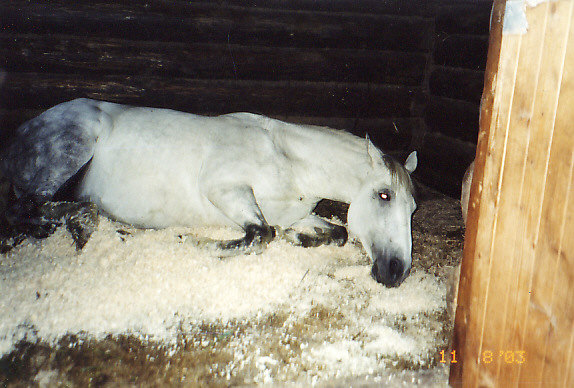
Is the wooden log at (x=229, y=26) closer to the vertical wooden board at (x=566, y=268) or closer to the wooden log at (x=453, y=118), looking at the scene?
the wooden log at (x=453, y=118)

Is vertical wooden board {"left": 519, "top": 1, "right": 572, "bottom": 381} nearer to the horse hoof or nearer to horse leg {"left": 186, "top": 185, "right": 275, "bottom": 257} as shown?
horse leg {"left": 186, "top": 185, "right": 275, "bottom": 257}

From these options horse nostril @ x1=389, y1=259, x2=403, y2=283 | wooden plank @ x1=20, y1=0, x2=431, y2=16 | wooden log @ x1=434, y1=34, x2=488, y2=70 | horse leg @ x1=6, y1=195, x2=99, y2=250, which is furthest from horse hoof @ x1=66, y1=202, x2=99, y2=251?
wooden log @ x1=434, y1=34, x2=488, y2=70

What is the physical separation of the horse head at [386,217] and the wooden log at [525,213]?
902 millimetres

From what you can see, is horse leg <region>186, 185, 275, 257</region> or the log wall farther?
the log wall

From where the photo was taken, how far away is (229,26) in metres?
4.24

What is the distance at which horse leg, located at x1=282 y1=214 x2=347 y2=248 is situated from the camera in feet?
9.58

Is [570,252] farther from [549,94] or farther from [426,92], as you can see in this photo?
[426,92]

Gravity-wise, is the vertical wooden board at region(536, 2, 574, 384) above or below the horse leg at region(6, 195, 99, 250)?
above

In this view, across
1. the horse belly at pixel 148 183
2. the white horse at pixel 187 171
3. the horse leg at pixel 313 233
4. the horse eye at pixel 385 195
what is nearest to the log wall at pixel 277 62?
the white horse at pixel 187 171

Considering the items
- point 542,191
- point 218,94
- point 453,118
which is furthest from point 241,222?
point 453,118

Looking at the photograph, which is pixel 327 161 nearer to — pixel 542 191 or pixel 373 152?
pixel 373 152

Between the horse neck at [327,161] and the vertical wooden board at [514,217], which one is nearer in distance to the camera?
the vertical wooden board at [514,217]

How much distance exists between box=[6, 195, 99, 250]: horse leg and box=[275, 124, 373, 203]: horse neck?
146cm

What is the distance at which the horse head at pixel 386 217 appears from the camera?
2340mm
